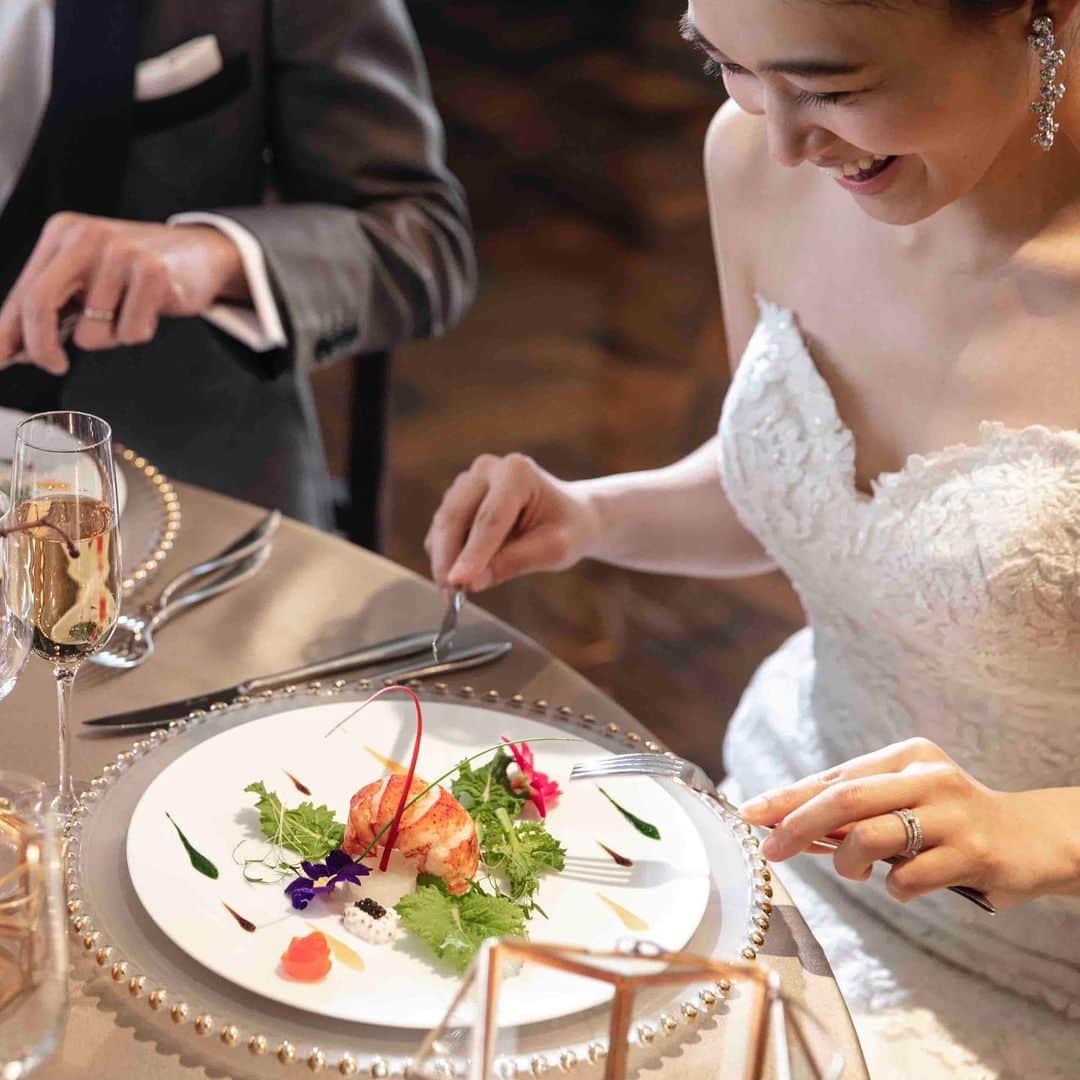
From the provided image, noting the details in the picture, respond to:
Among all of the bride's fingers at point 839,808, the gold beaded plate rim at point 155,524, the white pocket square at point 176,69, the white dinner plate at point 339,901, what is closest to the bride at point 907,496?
the bride's fingers at point 839,808

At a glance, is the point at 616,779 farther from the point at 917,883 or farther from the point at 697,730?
the point at 697,730

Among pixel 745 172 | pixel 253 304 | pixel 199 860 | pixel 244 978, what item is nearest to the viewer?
pixel 244 978

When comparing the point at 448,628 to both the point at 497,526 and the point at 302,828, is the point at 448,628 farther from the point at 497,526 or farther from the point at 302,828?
the point at 302,828

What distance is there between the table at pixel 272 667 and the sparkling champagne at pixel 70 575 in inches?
5.1

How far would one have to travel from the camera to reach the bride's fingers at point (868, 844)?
985 mm

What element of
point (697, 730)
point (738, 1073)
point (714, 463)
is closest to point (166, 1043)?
point (738, 1073)

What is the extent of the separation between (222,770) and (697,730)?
206cm

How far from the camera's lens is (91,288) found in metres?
1.68

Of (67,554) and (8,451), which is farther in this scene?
(8,451)

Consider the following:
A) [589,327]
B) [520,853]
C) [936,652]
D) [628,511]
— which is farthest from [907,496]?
[589,327]

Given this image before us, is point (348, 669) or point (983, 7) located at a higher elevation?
point (983, 7)

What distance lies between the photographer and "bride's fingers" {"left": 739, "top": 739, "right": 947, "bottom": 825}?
1.00 meters

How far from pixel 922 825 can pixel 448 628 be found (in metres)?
0.47

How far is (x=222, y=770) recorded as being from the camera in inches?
42.9
